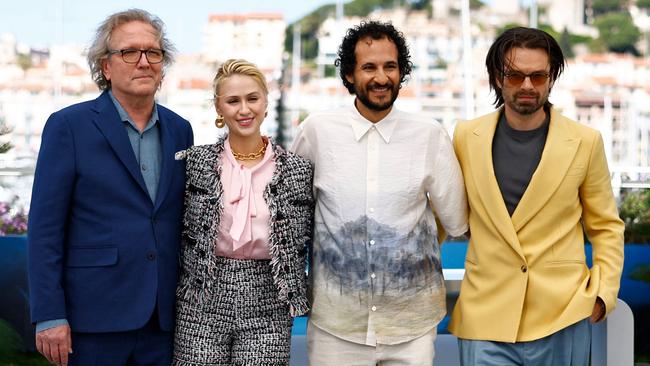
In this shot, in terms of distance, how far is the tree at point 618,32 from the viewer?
3072cm

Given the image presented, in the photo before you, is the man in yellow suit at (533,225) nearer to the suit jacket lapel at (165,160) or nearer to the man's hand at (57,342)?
the suit jacket lapel at (165,160)

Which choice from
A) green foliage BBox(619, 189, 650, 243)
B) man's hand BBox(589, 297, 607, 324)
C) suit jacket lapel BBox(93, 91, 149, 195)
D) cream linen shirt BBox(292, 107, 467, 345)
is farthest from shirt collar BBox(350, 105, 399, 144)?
green foliage BBox(619, 189, 650, 243)

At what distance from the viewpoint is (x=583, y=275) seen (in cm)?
297

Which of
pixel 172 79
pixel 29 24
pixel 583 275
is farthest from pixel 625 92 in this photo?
pixel 583 275

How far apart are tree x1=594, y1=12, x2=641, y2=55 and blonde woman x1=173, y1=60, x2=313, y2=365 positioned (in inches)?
1149

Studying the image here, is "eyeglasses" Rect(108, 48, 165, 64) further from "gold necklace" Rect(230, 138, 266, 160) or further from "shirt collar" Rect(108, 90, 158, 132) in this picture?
"gold necklace" Rect(230, 138, 266, 160)

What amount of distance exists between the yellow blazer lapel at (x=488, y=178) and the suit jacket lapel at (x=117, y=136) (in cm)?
101

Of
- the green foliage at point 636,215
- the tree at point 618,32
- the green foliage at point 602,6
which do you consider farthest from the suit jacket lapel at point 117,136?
the green foliage at point 602,6

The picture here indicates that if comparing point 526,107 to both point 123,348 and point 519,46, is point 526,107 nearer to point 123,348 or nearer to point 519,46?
point 519,46

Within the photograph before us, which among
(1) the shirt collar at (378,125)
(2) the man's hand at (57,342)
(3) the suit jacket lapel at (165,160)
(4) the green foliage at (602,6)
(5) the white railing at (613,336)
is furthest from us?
(4) the green foliage at (602,6)

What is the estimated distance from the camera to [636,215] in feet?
21.3

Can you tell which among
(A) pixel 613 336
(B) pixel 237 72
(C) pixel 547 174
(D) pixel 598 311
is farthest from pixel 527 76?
(A) pixel 613 336

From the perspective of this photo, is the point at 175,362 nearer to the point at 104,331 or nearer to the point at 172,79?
the point at 104,331

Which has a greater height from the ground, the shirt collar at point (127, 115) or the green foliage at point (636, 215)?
the shirt collar at point (127, 115)
